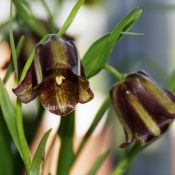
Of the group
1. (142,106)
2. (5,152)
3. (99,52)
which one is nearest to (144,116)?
(142,106)

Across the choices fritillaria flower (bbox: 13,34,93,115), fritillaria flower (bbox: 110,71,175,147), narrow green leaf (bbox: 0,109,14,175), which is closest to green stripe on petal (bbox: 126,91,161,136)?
fritillaria flower (bbox: 110,71,175,147)

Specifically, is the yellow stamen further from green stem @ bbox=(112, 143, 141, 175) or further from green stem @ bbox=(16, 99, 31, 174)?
green stem @ bbox=(112, 143, 141, 175)

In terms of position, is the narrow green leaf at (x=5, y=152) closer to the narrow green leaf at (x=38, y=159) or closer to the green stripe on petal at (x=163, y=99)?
the narrow green leaf at (x=38, y=159)

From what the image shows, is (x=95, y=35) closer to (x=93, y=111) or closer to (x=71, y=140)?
(x=93, y=111)

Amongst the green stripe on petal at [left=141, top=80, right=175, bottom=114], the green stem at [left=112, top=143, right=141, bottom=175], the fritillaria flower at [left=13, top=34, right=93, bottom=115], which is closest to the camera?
the fritillaria flower at [left=13, top=34, right=93, bottom=115]

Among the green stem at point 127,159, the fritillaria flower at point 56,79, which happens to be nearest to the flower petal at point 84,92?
the fritillaria flower at point 56,79

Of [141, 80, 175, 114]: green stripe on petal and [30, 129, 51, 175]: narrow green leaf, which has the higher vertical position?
[30, 129, 51, 175]: narrow green leaf

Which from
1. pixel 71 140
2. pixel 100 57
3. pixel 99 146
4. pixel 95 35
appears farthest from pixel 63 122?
pixel 95 35
